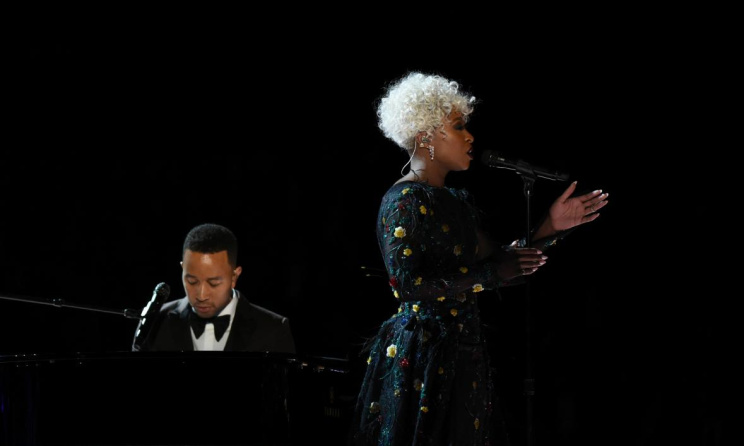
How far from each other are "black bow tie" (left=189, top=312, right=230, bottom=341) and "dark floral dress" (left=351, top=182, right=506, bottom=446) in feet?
4.52

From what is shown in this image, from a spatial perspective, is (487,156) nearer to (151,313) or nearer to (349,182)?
(151,313)

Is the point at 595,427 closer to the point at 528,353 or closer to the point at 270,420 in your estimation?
the point at 528,353

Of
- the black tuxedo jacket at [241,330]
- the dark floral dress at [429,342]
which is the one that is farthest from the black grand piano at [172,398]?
the black tuxedo jacket at [241,330]

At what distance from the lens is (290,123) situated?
4.38m

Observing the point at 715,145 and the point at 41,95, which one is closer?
the point at 715,145

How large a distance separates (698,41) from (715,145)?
0.48 meters

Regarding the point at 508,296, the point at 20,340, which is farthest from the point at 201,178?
the point at 508,296

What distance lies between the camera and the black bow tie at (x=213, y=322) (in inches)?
146

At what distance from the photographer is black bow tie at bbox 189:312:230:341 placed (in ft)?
12.2

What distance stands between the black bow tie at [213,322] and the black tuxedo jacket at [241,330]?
1.2 inches

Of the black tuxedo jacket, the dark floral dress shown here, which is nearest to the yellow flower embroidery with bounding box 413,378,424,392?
the dark floral dress

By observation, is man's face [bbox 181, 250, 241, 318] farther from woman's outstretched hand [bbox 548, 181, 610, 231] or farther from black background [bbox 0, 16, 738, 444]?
woman's outstretched hand [bbox 548, 181, 610, 231]

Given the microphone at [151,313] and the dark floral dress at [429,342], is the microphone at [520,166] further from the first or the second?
the microphone at [151,313]

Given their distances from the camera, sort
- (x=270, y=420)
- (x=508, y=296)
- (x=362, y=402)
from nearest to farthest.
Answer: (x=362, y=402)
(x=270, y=420)
(x=508, y=296)
